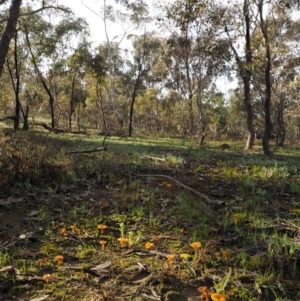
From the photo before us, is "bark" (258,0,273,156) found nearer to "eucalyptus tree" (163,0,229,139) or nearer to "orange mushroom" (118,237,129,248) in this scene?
"eucalyptus tree" (163,0,229,139)

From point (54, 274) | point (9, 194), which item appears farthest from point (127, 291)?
point (9, 194)

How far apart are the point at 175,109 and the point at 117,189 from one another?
147 feet

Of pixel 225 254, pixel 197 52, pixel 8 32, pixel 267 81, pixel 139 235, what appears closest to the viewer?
pixel 225 254

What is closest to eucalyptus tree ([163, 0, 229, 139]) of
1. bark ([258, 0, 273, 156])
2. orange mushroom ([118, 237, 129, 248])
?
bark ([258, 0, 273, 156])

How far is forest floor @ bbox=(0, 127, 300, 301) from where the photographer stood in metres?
2.59

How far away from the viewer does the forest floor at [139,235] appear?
259 cm

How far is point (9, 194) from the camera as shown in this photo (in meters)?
4.72

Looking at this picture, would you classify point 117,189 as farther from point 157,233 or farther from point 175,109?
point 175,109

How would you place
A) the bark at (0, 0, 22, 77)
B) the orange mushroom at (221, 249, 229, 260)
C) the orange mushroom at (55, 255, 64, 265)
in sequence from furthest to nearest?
the bark at (0, 0, 22, 77), the orange mushroom at (221, 249, 229, 260), the orange mushroom at (55, 255, 64, 265)

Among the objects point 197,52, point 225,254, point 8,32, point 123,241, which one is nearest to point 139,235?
point 123,241

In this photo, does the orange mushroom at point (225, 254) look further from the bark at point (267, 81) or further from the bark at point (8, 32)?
the bark at point (267, 81)

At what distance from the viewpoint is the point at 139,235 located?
3465mm

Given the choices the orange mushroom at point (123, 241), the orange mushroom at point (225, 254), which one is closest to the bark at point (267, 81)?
the orange mushroom at point (225, 254)

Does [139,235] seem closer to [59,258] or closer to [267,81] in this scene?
[59,258]
